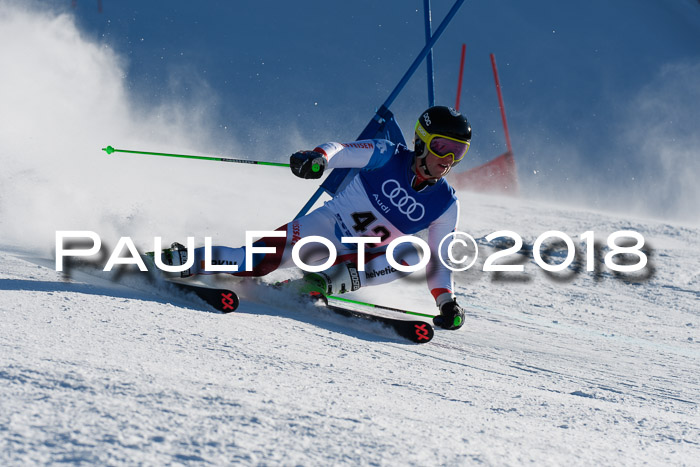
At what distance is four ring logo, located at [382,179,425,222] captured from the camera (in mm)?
3873

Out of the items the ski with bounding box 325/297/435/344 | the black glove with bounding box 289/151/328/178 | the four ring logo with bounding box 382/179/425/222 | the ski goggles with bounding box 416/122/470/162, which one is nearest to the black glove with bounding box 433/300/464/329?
the ski with bounding box 325/297/435/344

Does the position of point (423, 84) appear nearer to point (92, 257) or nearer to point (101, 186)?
point (101, 186)

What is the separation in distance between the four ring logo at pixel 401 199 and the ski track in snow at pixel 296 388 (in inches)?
26.5

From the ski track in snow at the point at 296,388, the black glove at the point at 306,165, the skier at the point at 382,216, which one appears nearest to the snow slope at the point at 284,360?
the ski track in snow at the point at 296,388

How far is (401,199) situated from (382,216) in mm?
146

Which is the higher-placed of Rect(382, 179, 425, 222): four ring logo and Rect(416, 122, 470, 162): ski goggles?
Rect(416, 122, 470, 162): ski goggles

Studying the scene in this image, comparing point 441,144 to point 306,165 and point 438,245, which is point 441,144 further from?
point 306,165

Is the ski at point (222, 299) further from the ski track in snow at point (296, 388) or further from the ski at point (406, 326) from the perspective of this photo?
the ski at point (406, 326)

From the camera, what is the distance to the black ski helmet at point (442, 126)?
3.65 meters

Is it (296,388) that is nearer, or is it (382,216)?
(296,388)

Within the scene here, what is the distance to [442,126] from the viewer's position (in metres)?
3.65

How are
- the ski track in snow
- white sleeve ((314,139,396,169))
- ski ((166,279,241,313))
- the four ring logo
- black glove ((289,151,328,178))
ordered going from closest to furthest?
the ski track in snow
ski ((166,279,241,313))
black glove ((289,151,328,178))
white sleeve ((314,139,396,169))
the four ring logo

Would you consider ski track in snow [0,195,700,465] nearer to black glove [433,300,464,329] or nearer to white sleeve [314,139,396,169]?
black glove [433,300,464,329]

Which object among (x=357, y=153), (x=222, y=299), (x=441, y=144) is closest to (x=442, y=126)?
(x=441, y=144)
